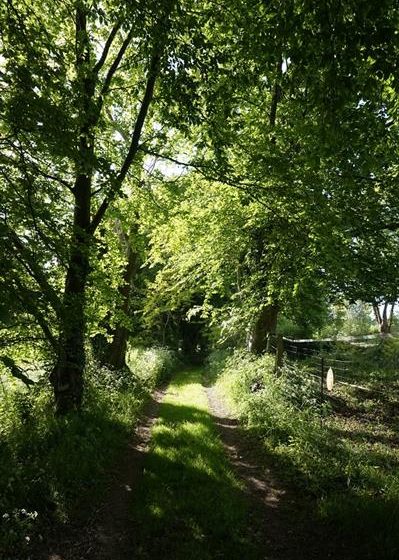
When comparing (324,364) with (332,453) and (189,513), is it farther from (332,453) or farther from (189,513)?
(189,513)

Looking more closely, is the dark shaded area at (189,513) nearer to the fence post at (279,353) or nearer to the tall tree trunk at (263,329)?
the fence post at (279,353)

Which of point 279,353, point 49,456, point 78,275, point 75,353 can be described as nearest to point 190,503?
point 49,456

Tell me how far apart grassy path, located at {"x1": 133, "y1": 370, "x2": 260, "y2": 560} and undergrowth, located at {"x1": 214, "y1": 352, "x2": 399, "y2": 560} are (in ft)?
3.81

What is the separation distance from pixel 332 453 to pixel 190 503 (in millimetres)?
2989

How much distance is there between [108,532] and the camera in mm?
5734

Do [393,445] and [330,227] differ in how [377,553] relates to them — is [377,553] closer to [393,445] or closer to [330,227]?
[393,445]

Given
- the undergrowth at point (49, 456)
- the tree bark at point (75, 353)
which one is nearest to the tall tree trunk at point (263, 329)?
the undergrowth at point (49, 456)

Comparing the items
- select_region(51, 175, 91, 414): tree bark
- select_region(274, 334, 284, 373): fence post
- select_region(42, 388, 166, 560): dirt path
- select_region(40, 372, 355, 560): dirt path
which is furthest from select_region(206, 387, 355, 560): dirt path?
select_region(274, 334, 284, 373): fence post

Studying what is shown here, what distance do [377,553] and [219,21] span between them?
309 inches

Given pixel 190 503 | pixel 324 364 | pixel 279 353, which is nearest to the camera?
pixel 190 503

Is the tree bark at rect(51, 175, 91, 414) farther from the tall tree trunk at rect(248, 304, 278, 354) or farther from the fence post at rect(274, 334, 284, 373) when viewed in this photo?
the tall tree trunk at rect(248, 304, 278, 354)

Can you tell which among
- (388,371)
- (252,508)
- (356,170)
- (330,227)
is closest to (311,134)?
(330,227)

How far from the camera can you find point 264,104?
40.0ft

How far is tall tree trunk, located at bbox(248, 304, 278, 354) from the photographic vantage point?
628 inches
